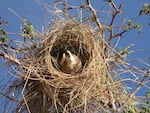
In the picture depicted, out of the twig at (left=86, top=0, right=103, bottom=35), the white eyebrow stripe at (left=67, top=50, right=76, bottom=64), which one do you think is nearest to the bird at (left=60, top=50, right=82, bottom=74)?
the white eyebrow stripe at (left=67, top=50, right=76, bottom=64)

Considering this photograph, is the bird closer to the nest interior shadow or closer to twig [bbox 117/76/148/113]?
the nest interior shadow

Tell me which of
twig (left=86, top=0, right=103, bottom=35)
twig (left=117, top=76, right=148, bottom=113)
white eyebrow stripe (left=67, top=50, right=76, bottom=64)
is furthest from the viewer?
white eyebrow stripe (left=67, top=50, right=76, bottom=64)

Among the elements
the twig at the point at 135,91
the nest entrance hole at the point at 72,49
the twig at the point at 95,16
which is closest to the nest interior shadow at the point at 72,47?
the nest entrance hole at the point at 72,49

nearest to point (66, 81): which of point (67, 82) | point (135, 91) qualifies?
point (67, 82)

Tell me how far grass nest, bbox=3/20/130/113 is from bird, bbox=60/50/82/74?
3 cm

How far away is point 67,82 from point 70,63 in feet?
0.70

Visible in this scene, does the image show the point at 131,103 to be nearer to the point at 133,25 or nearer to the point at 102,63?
the point at 102,63

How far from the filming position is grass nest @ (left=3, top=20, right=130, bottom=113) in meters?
2.55

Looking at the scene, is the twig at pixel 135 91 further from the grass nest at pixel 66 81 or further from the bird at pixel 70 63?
the bird at pixel 70 63

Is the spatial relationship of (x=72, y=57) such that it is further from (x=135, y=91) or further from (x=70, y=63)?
(x=135, y=91)

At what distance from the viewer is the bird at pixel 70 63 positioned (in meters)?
2.76

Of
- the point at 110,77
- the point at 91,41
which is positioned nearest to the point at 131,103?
the point at 110,77

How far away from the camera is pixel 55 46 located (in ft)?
9.22

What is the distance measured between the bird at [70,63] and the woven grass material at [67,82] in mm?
37
